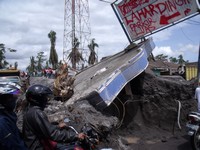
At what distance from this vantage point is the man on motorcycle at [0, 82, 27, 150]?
2521 mm

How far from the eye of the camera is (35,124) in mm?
3232

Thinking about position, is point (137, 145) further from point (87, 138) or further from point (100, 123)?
point (87, 138)

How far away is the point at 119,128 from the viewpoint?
26.1 ft

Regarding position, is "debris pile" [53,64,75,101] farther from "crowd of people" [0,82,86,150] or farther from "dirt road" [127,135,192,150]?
"crowd of people" [0,82,86,150]

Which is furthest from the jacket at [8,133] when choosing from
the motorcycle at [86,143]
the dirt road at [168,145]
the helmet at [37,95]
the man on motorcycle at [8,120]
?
the dirt road at [168,145]

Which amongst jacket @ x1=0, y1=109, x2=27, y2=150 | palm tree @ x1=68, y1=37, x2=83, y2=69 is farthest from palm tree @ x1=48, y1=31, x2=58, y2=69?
jacket @ x1=0, y1=109, x2=27, y2=150

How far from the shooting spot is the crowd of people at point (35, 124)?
2746mm

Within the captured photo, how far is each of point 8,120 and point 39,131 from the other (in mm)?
678

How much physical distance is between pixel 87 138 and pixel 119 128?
4678 mm

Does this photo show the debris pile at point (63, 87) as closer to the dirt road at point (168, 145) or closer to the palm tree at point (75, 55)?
the dirt road at point (168, 145)

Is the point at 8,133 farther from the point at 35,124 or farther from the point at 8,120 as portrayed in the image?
the point at 35,124

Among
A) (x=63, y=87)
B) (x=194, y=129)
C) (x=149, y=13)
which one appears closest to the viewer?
(x=194, y=129)

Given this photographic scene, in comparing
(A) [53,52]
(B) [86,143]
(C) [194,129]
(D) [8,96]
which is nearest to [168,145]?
(C) [194,129]

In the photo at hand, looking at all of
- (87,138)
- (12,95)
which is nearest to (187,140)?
(87,138)
